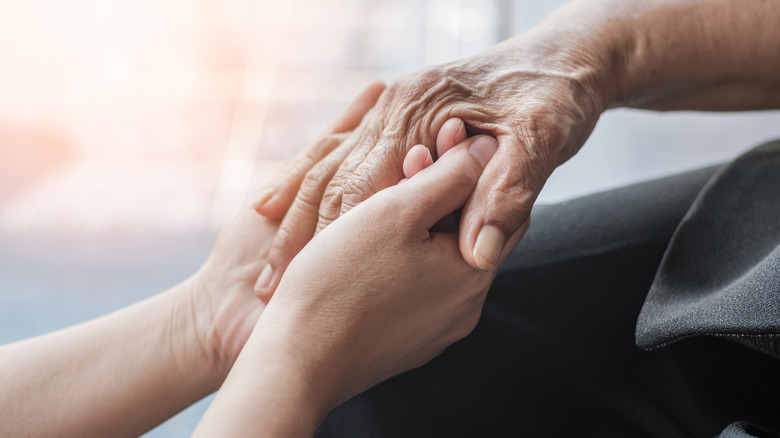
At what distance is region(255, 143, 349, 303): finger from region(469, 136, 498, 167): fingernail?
0.20 metres

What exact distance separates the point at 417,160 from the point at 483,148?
0.08m

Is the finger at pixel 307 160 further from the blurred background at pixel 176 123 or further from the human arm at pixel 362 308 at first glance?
the blurred background at pixel 176 123

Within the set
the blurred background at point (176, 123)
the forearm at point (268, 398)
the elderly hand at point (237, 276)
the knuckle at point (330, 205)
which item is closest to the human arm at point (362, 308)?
the forearm at point (268, 398)

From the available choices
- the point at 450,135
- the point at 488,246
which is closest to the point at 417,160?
the point at 450,135

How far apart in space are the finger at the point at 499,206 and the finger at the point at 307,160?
28 centimetres

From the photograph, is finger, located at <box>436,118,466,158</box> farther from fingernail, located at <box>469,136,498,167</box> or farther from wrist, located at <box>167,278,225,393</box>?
wrist, located at <box>167,278,225,393</box>

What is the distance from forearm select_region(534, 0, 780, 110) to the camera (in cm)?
88

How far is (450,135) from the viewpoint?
32.4 inches

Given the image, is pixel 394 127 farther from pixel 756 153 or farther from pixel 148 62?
pixel 148 62

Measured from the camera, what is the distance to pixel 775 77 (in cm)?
91

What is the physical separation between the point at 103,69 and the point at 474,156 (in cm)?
232

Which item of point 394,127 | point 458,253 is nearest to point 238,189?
point 394,127

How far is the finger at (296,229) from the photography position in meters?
0.87

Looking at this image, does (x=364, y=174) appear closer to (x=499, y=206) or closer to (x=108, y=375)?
(x=499, y=206)
